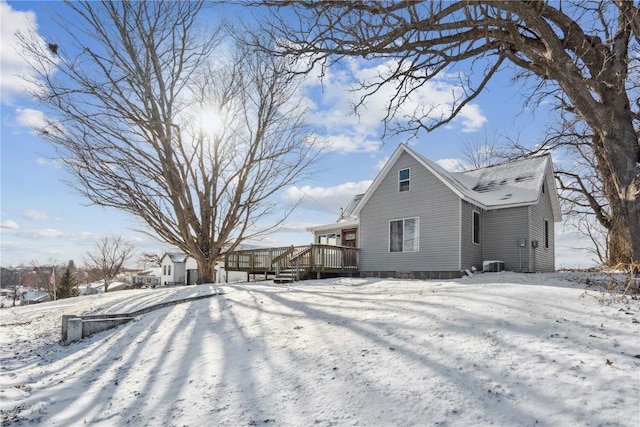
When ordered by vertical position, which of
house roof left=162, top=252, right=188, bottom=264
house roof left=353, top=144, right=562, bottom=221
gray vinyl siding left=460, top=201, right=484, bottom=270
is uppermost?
house roof left=353, top=144, right=562, bottom=221

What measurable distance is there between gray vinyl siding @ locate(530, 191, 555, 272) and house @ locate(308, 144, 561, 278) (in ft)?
0.12

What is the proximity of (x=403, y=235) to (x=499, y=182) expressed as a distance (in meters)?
4.86

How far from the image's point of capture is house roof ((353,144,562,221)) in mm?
13391

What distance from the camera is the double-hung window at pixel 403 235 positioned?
14.3 metres

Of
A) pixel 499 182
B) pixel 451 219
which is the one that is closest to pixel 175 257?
pixel 451 219

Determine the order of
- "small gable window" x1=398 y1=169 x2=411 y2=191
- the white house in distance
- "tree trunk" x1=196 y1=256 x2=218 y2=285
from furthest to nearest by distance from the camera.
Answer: the white house in distance, "tree trunk" x1=196 y1=256 x2=218 y2=285, "small gable window" x1=398 y1=169 x2=411 y2=191

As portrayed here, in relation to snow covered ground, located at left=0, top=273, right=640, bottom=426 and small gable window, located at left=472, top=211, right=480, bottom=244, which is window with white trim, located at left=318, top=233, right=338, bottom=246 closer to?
small gable window, located at left=472, top=211, right=480, bottom=244

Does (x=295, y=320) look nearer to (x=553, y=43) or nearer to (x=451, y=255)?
(x=553, y=43)

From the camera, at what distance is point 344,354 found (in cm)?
420

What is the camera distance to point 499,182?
50.9ft

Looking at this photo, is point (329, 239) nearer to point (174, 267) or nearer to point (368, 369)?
point (368, 369)

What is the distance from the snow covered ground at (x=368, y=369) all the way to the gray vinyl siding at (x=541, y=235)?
8057 mm

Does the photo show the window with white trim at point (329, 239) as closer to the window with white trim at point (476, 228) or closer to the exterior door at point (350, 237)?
the exterior door at point (350, 237)

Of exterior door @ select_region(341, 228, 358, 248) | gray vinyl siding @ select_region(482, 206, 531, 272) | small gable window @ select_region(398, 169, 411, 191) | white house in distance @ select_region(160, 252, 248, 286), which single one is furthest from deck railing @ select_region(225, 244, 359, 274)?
white house in distance @ select_region(160, 252, 248, 286)
